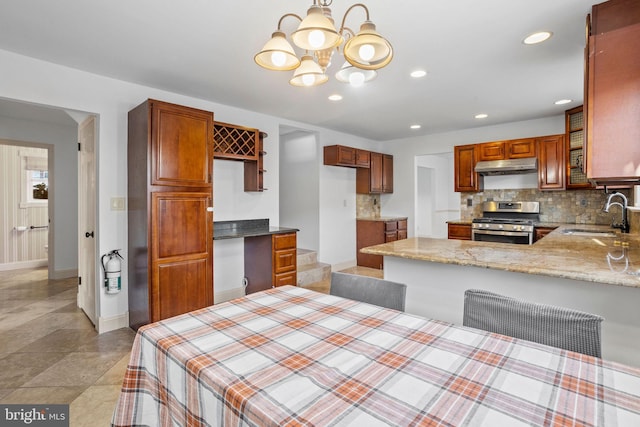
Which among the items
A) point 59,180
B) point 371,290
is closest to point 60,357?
point 371,290

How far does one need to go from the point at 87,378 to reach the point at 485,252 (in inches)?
112

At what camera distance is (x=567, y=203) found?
459cm

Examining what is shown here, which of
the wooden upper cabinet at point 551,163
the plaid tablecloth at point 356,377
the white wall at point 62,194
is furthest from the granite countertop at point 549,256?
the white wall at point 62,194

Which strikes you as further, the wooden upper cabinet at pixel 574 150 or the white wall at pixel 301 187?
the white wall at pixel 301 187

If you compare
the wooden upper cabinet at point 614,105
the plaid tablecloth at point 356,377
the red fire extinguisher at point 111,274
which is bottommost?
the red fire extinguisher at point 111,274

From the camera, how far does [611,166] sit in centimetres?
170

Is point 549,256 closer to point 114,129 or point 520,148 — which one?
point 520,148

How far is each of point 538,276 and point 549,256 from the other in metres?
0.27

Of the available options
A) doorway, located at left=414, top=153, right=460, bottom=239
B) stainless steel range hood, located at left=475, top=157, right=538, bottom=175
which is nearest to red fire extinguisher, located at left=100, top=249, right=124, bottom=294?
stainless steel range hood, located at left=475, top=157, right=538, bottom=175

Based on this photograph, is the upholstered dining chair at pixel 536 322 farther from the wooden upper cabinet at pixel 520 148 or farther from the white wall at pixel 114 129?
the wooden upper cabinet at pixel 520 148

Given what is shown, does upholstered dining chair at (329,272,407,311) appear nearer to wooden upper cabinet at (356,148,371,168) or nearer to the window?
wooden upper cabinet at (356,148,371,168)

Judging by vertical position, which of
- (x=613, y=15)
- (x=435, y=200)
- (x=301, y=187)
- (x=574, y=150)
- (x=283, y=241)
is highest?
(x=613, y=15)

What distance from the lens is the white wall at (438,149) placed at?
4.72m

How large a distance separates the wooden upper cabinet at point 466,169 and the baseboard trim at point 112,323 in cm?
A: 484
